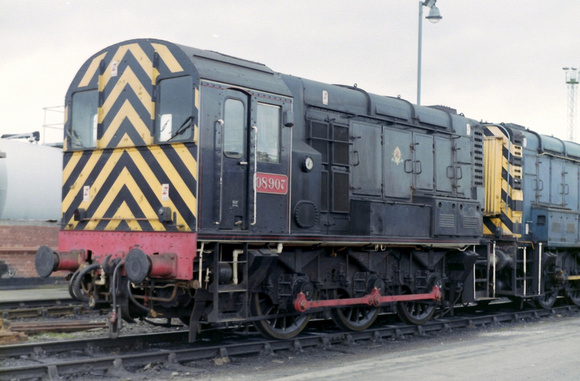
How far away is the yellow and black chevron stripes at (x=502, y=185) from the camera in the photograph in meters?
15.1

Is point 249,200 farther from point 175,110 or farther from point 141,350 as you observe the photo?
point 141,350

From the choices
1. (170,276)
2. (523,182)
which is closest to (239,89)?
(170,276)

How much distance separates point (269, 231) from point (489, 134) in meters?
7.80

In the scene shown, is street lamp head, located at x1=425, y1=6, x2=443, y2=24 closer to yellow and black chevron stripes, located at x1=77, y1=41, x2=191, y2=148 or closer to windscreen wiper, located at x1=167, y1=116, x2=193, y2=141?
→ yellow and black chevron stripes, located at x1=77, y1=41, x2=191, y2=148

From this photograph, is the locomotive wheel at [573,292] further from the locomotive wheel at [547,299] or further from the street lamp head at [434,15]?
the street lamp head at [434,15]

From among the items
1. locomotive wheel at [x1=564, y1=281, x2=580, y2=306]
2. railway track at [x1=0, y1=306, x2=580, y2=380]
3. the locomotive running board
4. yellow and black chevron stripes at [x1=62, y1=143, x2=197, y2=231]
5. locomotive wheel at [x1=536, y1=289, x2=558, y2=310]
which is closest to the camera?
railway track at [x1=0, y1=306, x2=580, y2=380]

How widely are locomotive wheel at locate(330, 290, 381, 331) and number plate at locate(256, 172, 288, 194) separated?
2.23 metres

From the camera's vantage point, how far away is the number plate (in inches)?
371

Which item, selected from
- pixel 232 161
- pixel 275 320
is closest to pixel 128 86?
pixel 232 161

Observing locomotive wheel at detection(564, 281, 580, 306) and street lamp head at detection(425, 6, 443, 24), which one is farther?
street lamp head at detection(425, 6, 443, 24)

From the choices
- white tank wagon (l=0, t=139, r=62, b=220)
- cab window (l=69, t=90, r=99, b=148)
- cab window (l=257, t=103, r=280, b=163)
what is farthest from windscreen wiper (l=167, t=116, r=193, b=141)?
white tank wagon (l=0, t=139, r=62, b=220)

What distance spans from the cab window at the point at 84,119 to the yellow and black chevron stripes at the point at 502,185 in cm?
883

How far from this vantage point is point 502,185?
15.2 metres

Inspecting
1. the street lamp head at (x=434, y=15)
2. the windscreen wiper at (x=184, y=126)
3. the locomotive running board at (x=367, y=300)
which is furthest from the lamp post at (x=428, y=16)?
the windscreen wiper at (x=184, y=126)
